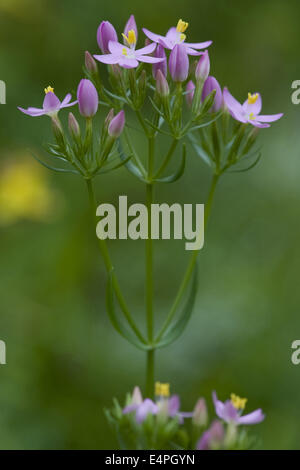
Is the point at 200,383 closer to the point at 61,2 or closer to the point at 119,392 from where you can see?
the point at 119,392

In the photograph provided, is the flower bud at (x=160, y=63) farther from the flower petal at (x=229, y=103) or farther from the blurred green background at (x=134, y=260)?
the blurred green background at (x=134, y=260)

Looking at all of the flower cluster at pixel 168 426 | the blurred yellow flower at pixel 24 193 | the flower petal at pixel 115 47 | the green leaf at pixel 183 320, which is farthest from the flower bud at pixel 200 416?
the blurred yellow flower at pixel 24 193

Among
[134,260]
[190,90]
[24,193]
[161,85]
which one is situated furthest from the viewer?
[134,260]

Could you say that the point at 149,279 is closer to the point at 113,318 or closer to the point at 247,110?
the point at 113,318

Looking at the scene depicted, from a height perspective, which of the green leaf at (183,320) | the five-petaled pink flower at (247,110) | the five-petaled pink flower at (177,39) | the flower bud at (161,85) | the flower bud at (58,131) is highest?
the five-petaled pink flower at (177,39)

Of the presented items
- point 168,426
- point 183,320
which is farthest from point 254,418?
point 183,320

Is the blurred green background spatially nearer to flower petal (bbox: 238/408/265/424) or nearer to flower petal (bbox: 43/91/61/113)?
flower petal (bbox: 238/408/265/424)
